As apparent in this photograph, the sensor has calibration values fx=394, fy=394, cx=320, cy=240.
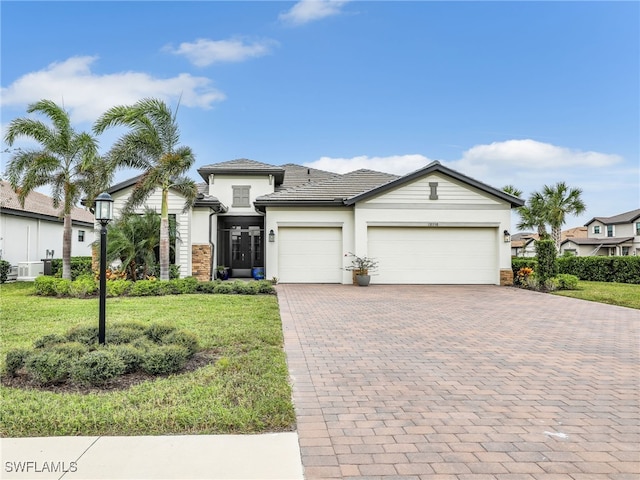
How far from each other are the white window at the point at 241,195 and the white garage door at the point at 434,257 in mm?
6359

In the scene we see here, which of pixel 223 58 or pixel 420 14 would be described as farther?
pixel 223 58

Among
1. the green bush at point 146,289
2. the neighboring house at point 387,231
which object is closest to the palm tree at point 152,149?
the green bush at point 146,289

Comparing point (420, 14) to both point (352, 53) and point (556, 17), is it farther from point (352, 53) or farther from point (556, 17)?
point (556, 17)

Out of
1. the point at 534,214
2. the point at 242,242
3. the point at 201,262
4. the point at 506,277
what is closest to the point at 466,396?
the point at 506,277

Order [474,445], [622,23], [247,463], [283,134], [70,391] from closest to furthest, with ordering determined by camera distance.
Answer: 1. [247,463]
2. [474,445]
3. [70,391]
4. [622,23]
5. [283,134]

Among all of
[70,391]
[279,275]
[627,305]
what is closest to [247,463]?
[70,391]

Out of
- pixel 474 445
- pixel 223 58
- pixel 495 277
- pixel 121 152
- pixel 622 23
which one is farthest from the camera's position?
pixel 495 277

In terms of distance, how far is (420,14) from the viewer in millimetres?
12438

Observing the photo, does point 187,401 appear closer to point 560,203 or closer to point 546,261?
point 546,261

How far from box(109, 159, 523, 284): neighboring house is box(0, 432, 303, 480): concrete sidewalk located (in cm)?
1286

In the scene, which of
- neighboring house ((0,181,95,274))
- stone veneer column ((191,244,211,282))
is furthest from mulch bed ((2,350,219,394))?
neighboring house ((0,181,95,274))

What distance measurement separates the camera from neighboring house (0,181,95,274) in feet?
58.4

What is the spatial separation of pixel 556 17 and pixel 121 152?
46.9ft

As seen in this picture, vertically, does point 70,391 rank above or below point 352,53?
below
